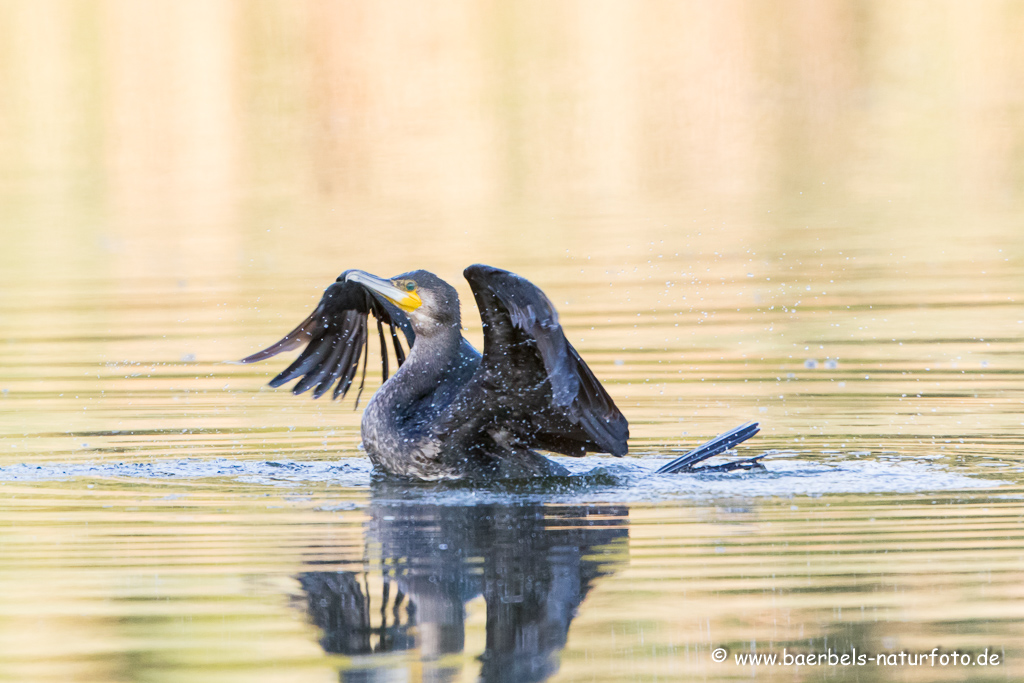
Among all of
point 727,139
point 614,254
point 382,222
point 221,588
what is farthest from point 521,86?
point 221,588

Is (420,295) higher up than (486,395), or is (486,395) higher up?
(420,295)

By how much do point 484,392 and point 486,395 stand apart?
0.02 metres

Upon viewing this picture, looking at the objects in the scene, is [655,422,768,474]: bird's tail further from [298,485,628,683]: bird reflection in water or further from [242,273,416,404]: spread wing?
[242,273,416,404]: spread wing

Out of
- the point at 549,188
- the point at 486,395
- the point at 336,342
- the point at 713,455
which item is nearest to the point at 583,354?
the point at 336,342

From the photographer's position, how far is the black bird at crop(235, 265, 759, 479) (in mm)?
6578

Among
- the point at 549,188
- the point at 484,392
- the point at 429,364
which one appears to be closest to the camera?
the point at 484,392

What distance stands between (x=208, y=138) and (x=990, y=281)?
63.8ft

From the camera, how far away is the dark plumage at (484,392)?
21.6ft

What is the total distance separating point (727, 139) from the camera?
28.9 metres

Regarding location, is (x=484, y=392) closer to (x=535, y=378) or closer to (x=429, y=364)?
(x=535, y=378)

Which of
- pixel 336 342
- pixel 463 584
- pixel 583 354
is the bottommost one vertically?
pixel 463 584

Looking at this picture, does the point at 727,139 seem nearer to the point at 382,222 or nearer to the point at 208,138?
the point at 208,138

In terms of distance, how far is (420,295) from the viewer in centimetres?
768

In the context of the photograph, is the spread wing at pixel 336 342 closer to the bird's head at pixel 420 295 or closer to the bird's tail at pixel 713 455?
the bird's head at pixel 420 295
